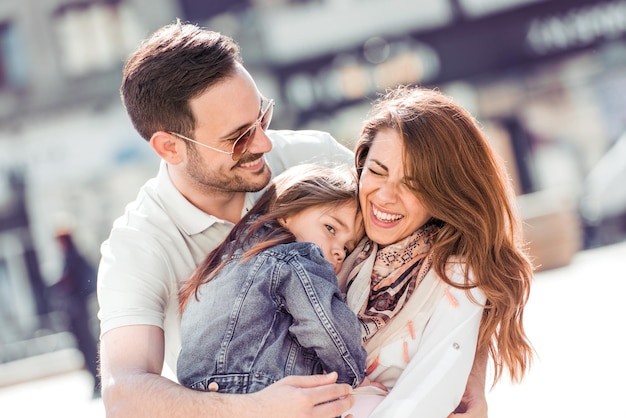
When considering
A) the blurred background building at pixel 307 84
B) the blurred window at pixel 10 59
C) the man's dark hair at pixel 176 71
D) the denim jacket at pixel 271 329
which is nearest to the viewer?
the denim jacket at pixel 271 329

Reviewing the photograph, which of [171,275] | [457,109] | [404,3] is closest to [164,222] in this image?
[171,275]

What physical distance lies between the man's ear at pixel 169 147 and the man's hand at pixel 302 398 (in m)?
1.12

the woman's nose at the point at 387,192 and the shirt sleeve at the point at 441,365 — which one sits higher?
the woman's nose at the point at 387,192

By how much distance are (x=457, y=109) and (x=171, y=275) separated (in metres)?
1.11

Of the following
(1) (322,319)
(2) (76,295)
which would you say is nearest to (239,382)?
(1) (322,319)

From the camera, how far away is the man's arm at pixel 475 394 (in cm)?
284

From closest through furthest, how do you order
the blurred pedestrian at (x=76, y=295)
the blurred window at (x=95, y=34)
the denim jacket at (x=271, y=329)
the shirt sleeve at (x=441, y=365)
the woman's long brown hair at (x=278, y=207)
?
the denim jacket at (x=271, y=329) < the shirt sleeve at (x=441, y=365) < the woman's long brown hair at (x=278, y=207) < the blurred pedestrian at (x=76, y=295) < the blurred window at (x=95, y=34)

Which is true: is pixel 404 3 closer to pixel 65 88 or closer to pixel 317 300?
pixel 65 88

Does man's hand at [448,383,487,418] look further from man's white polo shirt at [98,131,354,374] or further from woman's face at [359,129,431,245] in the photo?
man's white polo shirt at [98,131,354,374]

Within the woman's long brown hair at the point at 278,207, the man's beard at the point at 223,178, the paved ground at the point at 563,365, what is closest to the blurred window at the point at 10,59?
the paved ground at the point at 563,365

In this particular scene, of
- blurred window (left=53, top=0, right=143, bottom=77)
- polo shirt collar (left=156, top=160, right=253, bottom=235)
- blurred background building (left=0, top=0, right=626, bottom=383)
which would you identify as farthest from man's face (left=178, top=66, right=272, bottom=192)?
blurred window (left=53, top=0, right=143, bottom=77)

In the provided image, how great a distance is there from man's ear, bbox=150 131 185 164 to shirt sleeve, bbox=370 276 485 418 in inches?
43.3

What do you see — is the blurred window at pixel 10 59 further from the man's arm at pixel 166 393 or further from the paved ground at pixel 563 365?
the man's arm at pixel 166 393

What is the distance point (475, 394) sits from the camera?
2920 mm
